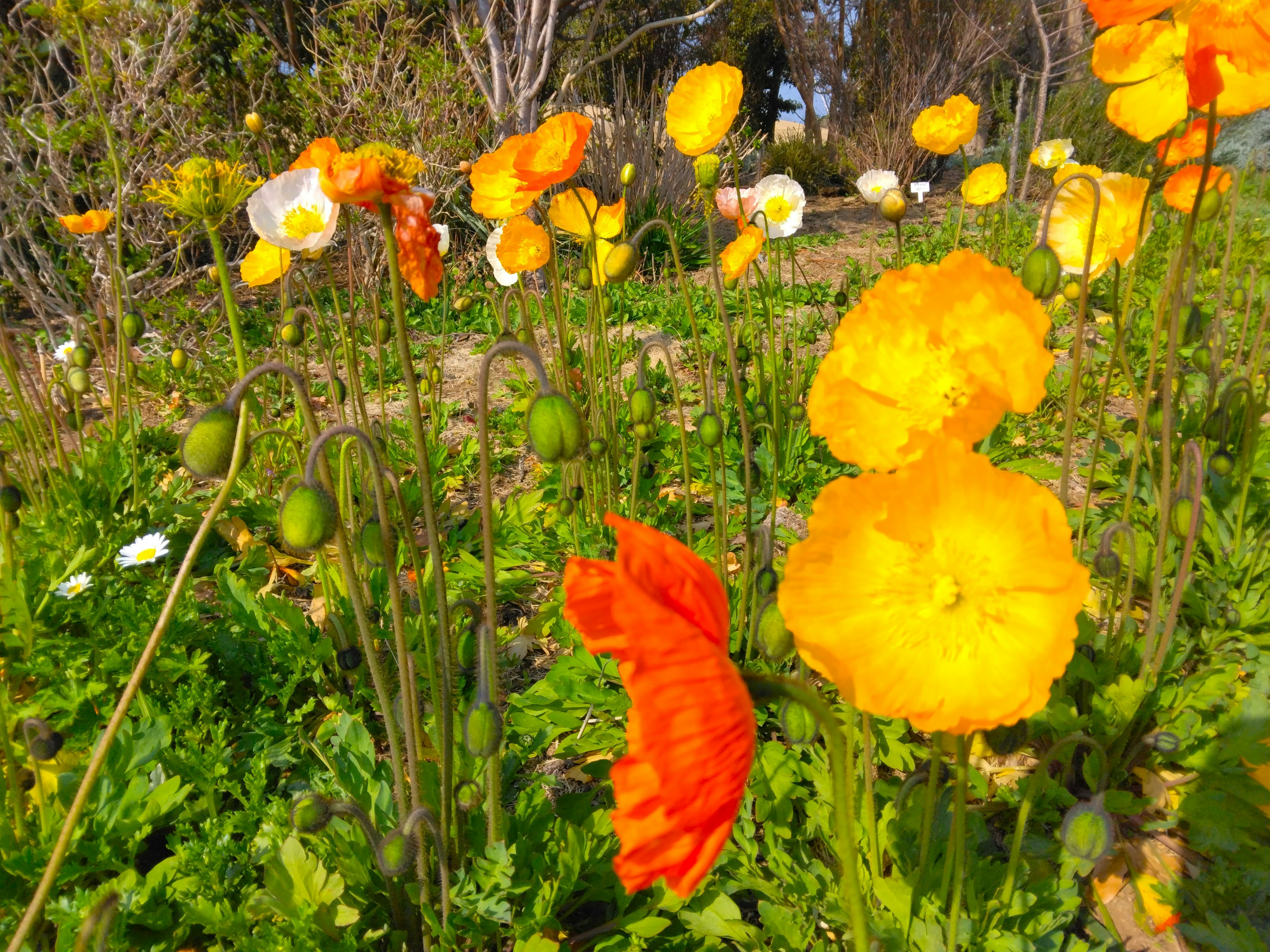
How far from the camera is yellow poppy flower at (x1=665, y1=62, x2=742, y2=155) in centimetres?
217

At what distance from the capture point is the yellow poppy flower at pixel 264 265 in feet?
7.15

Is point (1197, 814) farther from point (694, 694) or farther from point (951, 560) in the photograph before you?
point (694, 694)

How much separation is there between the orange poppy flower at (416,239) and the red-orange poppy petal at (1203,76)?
1.09 m

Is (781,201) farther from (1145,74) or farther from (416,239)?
(416,239)

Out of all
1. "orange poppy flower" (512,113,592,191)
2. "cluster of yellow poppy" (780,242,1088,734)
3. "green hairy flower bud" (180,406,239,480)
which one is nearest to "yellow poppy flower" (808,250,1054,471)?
"cluster of yellow poppy" (780,242,1088,734)

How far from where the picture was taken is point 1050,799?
4.68 ft

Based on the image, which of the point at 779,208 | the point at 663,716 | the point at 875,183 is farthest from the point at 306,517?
the point at 875,183

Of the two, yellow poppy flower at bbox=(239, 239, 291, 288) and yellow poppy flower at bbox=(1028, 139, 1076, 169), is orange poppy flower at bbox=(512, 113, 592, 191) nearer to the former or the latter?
yellow poppy flower at bbox=(239, 239, 291, 288)

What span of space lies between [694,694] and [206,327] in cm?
530

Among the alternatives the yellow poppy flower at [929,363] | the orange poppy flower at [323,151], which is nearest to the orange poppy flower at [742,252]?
the orange poppy flower at [323,151]

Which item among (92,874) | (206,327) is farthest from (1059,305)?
(206,327)

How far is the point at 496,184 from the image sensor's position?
2023 mm

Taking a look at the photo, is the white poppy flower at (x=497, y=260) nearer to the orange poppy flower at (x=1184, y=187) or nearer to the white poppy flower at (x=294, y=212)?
the white poppy flower at (x=294, y=212)

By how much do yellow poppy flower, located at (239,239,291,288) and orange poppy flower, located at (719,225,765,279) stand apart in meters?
1.38
